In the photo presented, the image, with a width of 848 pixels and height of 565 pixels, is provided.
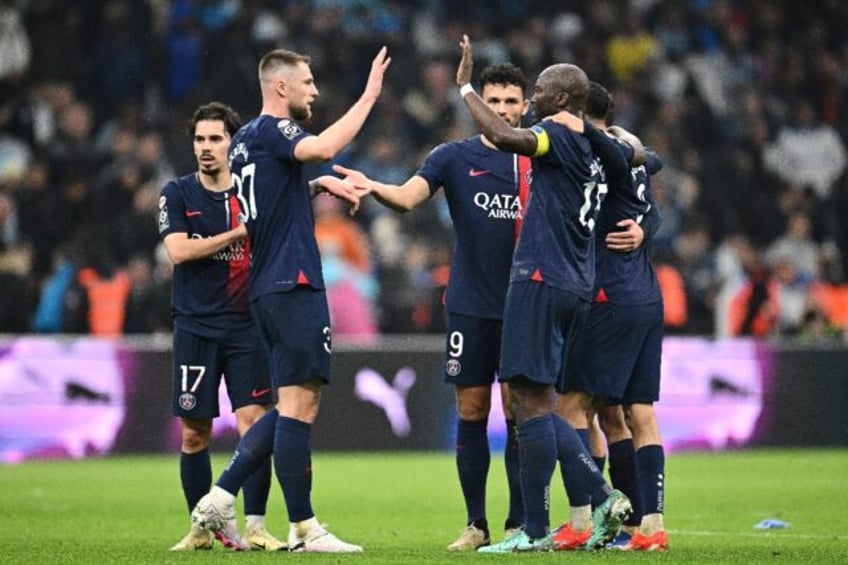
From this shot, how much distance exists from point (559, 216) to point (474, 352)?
122 centimetres

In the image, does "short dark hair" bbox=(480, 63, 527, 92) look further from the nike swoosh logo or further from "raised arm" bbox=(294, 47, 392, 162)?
the nike swoosh logo

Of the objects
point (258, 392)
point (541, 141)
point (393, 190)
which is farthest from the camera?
point (258, 392)

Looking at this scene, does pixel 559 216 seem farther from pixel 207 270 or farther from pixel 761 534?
pixel 761 534

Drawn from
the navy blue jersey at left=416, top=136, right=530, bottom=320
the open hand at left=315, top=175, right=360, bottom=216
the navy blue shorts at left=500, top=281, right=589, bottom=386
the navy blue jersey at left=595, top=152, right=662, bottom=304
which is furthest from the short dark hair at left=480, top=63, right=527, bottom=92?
the navy blue shorts at left=500, top=281, right=589, bottom=386

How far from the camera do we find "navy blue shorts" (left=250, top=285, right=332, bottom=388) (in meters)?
9.28

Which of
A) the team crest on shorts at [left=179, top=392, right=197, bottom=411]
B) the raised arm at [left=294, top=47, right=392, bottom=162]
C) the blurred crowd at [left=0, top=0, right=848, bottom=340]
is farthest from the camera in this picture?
the blurred crowd at [left=0, top=0, right=848, bottom=340]

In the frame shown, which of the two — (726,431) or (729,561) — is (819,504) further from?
(726,431)

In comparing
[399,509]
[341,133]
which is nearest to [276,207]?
[341,133]

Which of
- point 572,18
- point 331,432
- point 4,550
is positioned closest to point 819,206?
point 572,18

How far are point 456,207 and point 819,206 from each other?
13.1 metres

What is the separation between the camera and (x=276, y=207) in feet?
30.8

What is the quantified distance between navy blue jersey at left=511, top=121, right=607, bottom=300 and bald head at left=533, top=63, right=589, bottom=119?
0.12 meters

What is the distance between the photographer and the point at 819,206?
22.7 meters

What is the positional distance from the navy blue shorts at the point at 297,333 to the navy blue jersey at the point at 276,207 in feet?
0.19
